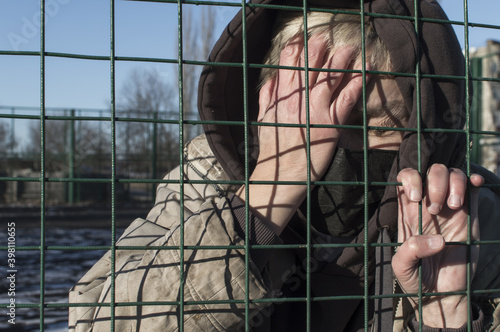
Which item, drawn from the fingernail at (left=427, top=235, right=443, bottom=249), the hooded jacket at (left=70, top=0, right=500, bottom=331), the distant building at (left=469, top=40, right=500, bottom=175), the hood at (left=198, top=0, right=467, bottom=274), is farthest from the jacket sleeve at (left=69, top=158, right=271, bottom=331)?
the distant building at (left=469, top=40, right=500, bottom=175)

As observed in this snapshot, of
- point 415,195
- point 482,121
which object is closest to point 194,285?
point 415,195

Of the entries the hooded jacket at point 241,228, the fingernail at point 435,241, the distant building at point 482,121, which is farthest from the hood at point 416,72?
the distant building at point 482,121

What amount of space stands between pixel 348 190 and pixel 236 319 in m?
0.45

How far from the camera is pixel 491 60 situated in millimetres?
8805

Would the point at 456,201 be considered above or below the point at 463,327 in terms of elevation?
above

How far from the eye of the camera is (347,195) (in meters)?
1.22

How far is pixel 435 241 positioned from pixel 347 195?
30 centimetres

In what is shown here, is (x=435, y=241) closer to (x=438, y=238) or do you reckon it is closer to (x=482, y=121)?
(x=438, y=238)

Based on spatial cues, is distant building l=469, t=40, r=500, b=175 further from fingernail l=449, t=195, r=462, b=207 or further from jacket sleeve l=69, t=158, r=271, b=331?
jacket sleeve l=69, t=158, r=271, b=331

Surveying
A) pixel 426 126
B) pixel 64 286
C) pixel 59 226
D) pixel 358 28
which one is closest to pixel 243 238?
pixel 426 126

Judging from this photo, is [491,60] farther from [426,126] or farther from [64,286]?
[426,126]

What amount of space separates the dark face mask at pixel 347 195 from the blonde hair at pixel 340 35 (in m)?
0.22

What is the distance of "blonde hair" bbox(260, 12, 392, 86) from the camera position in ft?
3.61

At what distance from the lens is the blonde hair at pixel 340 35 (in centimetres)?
110
